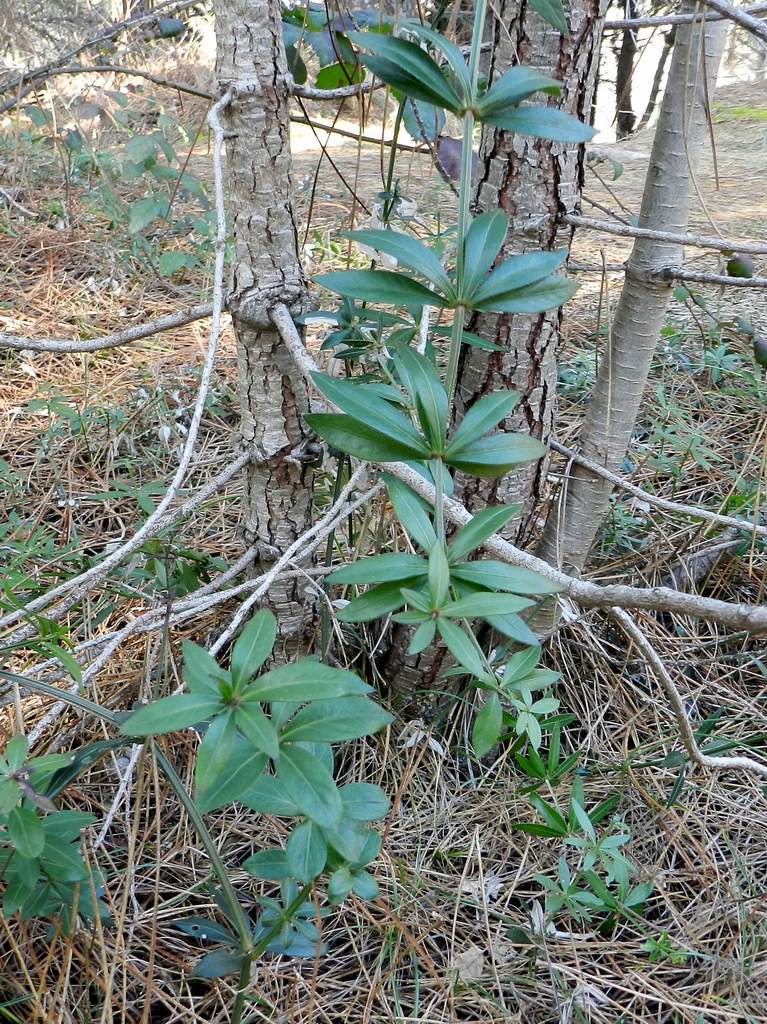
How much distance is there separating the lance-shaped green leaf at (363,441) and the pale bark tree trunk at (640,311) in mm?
815

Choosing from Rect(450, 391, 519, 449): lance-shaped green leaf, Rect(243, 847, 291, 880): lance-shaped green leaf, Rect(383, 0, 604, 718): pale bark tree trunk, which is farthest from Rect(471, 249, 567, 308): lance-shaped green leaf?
A: Rect(243, 847, 291, 880): lance-shaped green leaf

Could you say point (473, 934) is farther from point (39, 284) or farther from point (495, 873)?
point (39, 284)

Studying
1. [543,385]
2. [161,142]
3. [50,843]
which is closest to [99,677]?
[50,843]

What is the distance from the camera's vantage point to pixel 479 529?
2.68ft

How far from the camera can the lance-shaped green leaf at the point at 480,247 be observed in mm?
782

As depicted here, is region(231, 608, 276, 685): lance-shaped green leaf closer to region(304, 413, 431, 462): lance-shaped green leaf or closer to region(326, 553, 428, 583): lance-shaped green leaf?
region(326, 553, 428, 583): lance-shaped green leaf

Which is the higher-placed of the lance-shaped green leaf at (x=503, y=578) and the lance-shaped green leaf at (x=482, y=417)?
the lance-shaped green leaf at (x=482, y=417)

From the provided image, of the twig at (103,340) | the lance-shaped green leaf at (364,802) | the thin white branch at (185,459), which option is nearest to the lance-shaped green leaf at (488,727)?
the lance-shaped green leaf at (364,802)

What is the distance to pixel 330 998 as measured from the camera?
3.96 ft

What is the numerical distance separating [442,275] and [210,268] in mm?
2284

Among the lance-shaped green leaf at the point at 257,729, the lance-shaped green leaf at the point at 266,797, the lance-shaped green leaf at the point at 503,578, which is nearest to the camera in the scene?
the lance-shaped green leaf at the point at 257,729

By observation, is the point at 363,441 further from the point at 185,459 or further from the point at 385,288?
the point at 185,459

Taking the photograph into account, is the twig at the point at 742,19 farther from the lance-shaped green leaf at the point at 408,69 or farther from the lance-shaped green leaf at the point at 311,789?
the lance-shaped green leaf at the point at 311,789

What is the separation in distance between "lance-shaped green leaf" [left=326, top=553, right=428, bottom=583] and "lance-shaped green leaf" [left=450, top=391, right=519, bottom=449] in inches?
5.0
